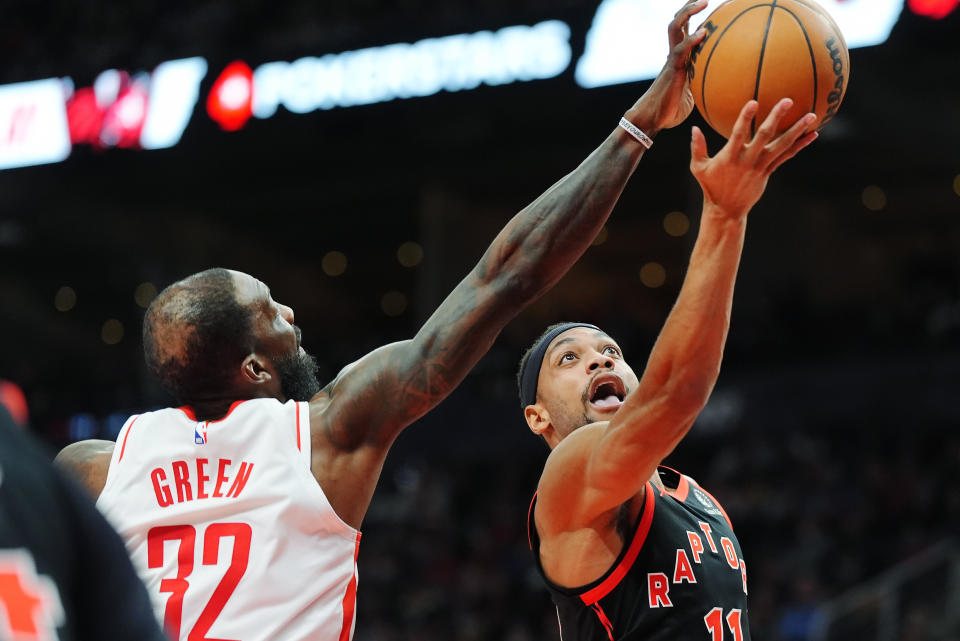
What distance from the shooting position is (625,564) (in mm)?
3338

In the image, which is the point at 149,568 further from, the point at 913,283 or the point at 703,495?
the point at 913,283

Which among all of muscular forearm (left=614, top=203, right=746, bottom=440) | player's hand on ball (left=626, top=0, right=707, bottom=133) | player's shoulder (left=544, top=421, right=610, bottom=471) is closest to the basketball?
player's hand on ball (left=626, top=0, right=707, bottom=133)

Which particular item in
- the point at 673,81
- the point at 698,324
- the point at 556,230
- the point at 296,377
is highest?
the point at 673,81

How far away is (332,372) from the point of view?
18219 mm

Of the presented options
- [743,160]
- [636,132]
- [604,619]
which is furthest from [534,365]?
[743,160]

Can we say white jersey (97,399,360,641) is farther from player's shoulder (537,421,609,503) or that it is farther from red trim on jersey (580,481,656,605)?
red trim on jersey (580,481,656,605)

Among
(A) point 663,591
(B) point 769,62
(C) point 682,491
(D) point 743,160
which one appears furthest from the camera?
(C) point 682,491

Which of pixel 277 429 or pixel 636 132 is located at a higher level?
pixel 636 132

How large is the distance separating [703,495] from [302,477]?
148 cm

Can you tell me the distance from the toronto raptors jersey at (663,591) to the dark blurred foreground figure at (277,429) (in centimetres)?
75

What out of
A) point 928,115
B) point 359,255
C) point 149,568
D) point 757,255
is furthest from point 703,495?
point 359,255

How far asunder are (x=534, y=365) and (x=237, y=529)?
4.92ft

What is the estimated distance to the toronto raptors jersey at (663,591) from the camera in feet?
10.8

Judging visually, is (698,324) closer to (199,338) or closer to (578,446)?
(578,446)
